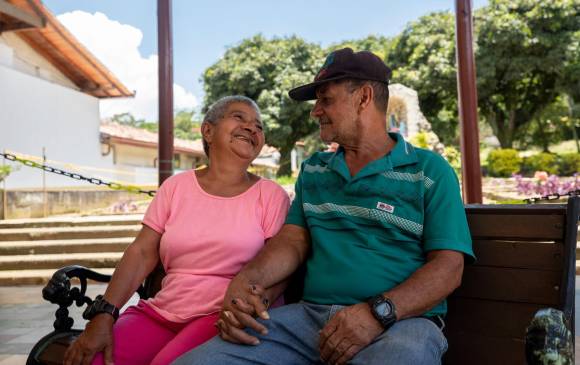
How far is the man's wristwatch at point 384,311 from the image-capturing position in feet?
5.32

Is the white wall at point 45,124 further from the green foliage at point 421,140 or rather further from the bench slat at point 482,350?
the bench slat at point 482,350

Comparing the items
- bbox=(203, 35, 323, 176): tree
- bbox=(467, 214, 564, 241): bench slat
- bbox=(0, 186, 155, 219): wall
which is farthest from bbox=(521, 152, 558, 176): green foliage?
bbox=(467, 214, 564, 241): bench slat

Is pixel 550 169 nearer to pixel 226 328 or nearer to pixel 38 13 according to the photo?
pixel 38 13

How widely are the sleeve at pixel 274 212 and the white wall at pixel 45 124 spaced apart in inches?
429

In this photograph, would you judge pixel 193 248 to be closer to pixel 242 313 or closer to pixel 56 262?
pixel 242 313

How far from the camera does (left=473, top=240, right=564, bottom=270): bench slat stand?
70.0 inches

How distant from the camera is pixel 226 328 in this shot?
1740mm

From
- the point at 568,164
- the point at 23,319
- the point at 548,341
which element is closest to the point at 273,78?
the point at 568,164

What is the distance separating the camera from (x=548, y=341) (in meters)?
1.00

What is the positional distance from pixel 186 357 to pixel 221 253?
1.60ft

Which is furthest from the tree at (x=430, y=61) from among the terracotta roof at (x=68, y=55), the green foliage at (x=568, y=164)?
the terracotta roof at (x=68, y=55)

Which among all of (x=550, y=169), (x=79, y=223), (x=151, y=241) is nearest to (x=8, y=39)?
(x=79, y=223)

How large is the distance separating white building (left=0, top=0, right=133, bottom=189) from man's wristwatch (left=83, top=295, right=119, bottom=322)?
10834mm

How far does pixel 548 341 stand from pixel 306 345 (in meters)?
0.97
